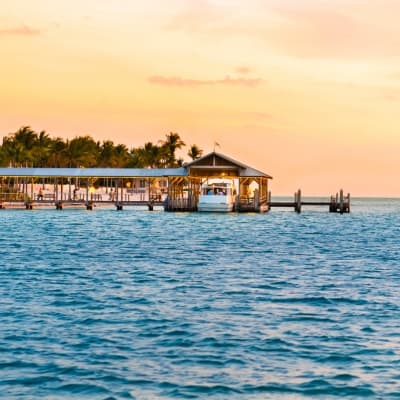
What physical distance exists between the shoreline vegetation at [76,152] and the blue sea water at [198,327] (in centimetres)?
9675

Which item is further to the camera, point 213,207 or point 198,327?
point 213,207

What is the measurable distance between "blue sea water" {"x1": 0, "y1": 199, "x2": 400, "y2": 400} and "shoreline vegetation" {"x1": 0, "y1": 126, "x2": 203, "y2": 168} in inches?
3809

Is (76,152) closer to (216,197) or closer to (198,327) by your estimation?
(216,197)

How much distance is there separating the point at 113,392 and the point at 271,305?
889 centimetres

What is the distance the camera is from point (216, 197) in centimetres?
8231

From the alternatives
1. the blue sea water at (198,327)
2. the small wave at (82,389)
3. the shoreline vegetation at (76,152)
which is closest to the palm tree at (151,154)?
the shoreline vegetation at (76,152)

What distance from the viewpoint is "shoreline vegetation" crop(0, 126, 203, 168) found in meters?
130

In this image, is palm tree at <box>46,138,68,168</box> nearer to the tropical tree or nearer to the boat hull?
the tropical tree

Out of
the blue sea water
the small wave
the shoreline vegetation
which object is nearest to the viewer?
the small wave

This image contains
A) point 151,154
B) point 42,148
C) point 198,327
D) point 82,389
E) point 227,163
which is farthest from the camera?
point 151,154

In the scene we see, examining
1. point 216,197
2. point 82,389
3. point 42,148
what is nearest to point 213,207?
point 216,197

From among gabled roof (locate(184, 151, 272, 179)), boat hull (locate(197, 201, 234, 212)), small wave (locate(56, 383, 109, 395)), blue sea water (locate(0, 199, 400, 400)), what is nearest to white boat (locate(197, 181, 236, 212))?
boat hull (locate(197, 201, 234, 212))

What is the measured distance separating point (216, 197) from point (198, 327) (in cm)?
6493

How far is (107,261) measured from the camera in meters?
33.8
